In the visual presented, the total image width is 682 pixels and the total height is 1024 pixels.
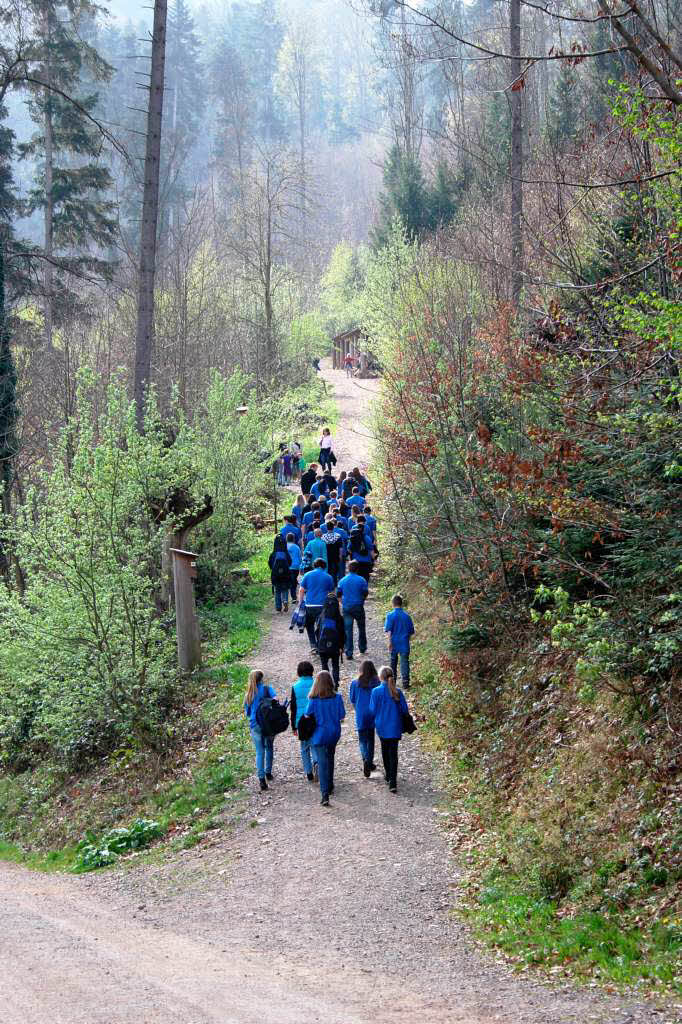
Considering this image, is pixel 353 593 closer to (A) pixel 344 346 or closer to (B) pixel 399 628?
(B) pixel 399 628

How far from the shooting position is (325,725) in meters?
11.3

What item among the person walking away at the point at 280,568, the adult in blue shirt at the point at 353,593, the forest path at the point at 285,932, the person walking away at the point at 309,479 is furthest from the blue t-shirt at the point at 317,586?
the person walking away at the point at 309,479

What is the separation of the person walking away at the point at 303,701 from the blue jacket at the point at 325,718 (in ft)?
1.00

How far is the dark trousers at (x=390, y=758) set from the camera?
38.0 feet

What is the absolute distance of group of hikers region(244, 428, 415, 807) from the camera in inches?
451

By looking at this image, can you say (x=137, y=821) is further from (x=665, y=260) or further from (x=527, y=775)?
(x=665, y=260)

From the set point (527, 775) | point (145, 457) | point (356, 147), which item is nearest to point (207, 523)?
point (145, 457)

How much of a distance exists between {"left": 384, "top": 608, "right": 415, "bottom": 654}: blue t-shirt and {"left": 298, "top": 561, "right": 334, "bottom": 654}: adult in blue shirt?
1.51m

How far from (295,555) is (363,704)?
7.76 m

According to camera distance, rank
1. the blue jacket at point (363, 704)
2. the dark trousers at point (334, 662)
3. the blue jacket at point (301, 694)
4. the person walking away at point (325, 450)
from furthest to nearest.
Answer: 1. the person walking away at point (325, 450)
2. the dark trousers at point (334, 662)
3. the blue jacket at point (301, 694)
4. the blue jacket at point (363, 704)

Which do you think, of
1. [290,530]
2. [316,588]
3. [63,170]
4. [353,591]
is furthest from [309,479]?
[63,170]

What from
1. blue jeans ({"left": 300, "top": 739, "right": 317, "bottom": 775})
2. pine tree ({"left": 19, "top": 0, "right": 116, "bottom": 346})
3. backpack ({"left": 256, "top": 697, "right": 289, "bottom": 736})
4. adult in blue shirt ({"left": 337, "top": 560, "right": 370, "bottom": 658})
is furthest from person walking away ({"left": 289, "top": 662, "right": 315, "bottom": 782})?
pine tree ({"left": 19, "top": 0, "right": 116, "bottom": 346})

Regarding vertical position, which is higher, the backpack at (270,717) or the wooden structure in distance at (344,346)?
the wooden structure in distance at (344,346)

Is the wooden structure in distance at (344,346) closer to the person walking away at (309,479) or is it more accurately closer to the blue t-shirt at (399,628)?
the person walking away at (309,479)
